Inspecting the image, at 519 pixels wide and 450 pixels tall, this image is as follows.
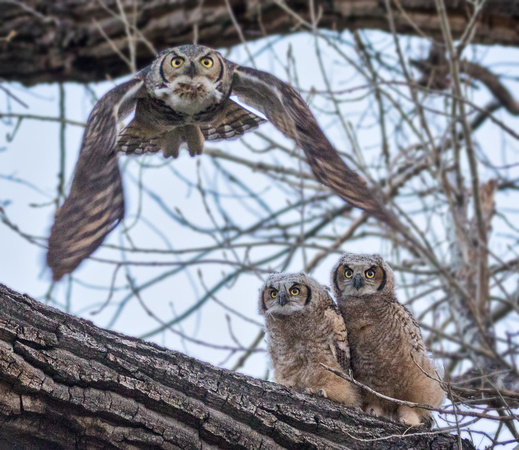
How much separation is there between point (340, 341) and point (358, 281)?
360mm

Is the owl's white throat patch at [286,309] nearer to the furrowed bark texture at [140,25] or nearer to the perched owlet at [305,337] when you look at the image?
the perched owlet at [305,337]

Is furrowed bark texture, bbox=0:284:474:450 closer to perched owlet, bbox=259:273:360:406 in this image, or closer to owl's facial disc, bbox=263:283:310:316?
perched owlet, bbox=259:273:360:406

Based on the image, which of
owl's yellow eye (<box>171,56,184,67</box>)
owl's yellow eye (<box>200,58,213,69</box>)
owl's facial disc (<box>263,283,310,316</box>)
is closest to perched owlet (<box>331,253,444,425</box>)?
owl's facial disc (<box>263,283,310,316</box>)

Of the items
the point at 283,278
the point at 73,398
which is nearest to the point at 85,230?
the point at 73,398

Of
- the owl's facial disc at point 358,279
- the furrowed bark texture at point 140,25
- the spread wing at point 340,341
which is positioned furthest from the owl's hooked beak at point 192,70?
the furrowed bark texture at point 140,25

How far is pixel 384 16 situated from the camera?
20.1ft

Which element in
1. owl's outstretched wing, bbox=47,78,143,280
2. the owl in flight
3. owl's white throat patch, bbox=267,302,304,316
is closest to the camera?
owl's outstretched wing, bbox=47,78,143,280

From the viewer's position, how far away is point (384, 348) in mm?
3750

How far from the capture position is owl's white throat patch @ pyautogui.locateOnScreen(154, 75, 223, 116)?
3984mm

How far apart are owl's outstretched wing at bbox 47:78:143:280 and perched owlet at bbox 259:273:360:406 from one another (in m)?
1.37

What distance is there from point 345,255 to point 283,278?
15.9 inches

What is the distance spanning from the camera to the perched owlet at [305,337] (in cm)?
370

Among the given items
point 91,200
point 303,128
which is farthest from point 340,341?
point 91,200

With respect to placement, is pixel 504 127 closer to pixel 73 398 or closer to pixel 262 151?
pixel 262 151
